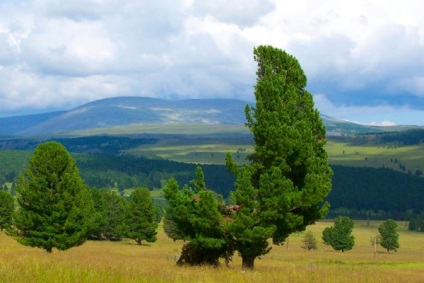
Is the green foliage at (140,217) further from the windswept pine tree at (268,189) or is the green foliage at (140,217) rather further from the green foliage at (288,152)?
the green foliage at (288,152)

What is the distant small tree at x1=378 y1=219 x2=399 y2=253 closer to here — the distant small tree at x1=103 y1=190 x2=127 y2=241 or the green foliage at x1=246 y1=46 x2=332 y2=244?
the distant small tree at x1=103 y1=190 x2=127 y2=241

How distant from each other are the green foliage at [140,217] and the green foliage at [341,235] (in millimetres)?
39636

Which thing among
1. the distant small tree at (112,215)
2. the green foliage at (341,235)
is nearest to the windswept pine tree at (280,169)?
the distant small tree at (112,215)

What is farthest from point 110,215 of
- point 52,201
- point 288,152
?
point 288,152

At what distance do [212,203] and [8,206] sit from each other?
8529 centimetres

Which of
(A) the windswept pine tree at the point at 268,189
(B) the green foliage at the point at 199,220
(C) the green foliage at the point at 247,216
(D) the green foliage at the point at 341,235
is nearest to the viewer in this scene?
(C) the green foliage at the point at 247,216

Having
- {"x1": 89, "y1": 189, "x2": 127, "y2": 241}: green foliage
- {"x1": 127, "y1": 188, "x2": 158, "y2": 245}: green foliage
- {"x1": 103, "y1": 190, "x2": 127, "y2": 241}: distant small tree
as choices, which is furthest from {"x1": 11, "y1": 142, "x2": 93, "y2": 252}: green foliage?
{"x1": 103, "y1": 190, "x2": 127, "y2": 241}: distant small tree

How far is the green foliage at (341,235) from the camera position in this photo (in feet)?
380

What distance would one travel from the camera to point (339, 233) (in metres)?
117

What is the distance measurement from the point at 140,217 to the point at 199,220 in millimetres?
74105

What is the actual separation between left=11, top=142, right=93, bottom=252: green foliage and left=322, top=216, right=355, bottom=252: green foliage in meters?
81.3

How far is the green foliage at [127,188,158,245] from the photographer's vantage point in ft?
313

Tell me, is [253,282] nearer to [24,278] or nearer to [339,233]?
[24,278]

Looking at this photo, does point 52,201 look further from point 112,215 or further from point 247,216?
point 112,215
